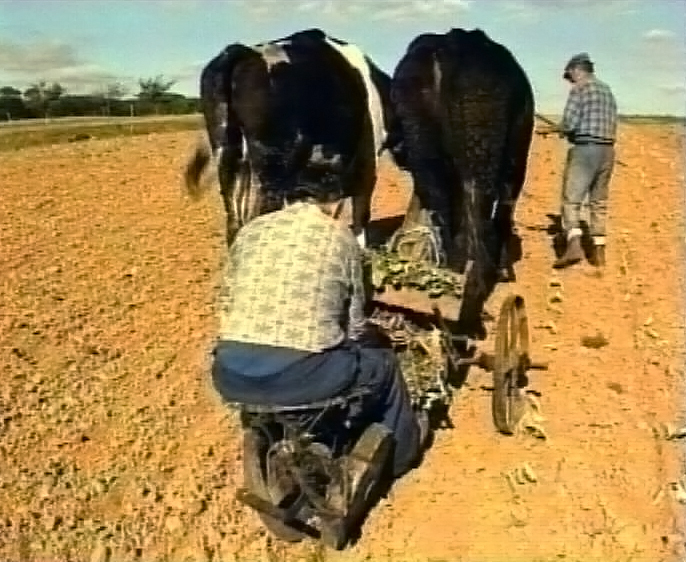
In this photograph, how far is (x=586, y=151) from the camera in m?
6.04

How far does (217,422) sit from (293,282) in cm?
113

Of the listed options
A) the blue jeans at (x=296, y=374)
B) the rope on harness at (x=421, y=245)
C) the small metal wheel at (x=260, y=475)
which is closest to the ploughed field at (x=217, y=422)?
the small metal wheel at (x=260, y=475)

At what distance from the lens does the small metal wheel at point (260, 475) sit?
3.78 metres

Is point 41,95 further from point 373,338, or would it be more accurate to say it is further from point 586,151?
point 586,151

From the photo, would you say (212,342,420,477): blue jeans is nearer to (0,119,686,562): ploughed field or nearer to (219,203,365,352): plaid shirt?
(219,203,365,352): plaid shirt

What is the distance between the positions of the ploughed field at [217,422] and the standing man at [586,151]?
7.0 inches

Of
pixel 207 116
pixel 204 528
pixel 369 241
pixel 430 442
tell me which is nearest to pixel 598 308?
pixel 369 241

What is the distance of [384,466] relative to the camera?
12.9ft

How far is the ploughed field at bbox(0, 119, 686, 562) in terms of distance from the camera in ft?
→ 12.6

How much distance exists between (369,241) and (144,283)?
1053mm

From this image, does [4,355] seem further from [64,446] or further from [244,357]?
[244,357]

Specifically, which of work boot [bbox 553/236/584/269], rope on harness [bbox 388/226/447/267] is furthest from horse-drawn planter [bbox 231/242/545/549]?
work boot [bbox 553/236/584/269]

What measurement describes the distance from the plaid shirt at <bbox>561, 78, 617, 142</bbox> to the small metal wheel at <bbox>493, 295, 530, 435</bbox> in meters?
1.55

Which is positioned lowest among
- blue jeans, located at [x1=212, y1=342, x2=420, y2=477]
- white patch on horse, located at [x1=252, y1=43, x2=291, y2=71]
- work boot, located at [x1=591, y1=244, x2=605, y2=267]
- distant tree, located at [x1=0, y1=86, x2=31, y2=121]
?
work boot, located at [x1=591, y1=244, x2=605, y2=267]
